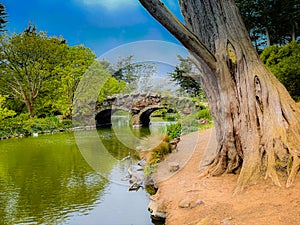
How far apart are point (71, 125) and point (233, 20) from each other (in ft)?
54.8

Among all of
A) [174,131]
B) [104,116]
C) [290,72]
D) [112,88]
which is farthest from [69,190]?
[104,116]

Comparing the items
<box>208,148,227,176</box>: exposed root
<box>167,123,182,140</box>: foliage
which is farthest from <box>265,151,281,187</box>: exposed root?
<box>167,123,182,140</box>: foliage

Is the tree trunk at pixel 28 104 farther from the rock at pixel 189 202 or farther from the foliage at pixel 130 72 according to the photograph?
the rock at pixel 189 202

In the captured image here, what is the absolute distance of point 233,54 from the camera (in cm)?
477

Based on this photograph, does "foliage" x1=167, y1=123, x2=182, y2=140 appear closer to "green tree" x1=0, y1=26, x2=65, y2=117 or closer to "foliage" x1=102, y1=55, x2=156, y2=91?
"foliage" x1=102, y1=55, x2=156, y2=91

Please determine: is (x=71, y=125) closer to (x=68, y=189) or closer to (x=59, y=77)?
(x=59, y=77)

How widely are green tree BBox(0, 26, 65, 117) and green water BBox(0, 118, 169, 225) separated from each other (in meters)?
10.7

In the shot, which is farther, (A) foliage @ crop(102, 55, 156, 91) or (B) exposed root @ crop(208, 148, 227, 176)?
(A) foliage @ crop(102, 55, 156, 91)

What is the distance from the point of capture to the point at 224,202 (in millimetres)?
3906

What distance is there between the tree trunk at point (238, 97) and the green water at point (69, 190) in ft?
5.64

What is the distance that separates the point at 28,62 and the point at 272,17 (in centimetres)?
1660

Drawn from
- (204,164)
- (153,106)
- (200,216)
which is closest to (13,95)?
(153,106)

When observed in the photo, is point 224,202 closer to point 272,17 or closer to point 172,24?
point 172,24

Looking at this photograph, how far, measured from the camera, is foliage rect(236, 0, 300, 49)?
1906 centimetres
